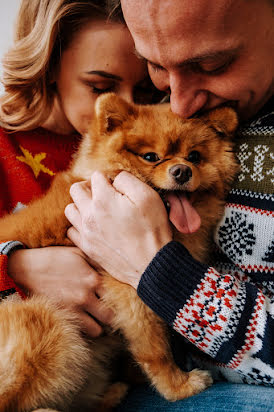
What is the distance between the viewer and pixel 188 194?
4.50 ft

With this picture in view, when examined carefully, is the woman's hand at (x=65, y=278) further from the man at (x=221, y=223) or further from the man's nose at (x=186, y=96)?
the man's nose at (x=186, y=96)

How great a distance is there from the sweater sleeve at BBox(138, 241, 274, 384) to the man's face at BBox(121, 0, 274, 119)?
1.77 ft

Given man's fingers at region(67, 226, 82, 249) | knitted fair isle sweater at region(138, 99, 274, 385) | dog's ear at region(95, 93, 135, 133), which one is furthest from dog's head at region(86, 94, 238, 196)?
man's fingers at region(67, 226, 82, 249)

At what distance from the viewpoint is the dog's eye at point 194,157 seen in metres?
1.38

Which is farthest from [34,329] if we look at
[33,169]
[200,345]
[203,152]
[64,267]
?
[33,169]

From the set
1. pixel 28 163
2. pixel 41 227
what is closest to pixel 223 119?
pixel 41 227

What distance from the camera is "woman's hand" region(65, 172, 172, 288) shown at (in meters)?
1.18

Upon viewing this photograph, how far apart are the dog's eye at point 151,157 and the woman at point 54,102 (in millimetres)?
411

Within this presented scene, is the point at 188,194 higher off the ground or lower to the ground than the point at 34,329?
higher

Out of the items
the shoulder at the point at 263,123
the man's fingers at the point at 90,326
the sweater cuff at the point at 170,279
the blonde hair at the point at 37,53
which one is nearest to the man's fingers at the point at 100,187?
the sweater cuff at the point at 170,279

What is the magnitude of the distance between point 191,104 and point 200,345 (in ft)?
2.58

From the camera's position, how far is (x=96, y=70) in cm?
157

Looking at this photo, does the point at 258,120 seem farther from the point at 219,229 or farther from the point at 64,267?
the point at 64,267

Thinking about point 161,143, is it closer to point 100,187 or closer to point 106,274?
point 100,187
